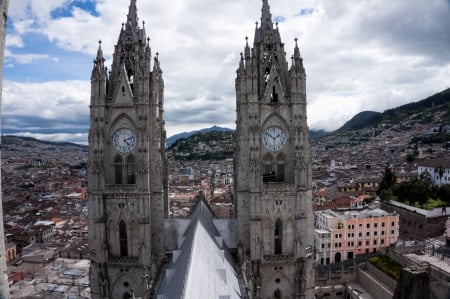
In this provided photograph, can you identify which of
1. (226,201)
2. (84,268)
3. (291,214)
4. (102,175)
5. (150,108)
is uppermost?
(150,108)

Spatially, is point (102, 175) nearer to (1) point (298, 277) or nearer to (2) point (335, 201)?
(1) point (298, 277)

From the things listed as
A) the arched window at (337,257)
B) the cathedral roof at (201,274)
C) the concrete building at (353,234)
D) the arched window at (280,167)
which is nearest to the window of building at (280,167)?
the arched window at (280,167)

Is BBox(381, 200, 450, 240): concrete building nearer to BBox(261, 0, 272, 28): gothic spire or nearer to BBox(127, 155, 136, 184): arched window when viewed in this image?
BBox(261, 0, 272, 28): gothic spire

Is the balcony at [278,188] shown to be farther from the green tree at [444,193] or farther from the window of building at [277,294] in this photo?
the green tree at [444,193]

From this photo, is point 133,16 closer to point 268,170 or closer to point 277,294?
point 268,170

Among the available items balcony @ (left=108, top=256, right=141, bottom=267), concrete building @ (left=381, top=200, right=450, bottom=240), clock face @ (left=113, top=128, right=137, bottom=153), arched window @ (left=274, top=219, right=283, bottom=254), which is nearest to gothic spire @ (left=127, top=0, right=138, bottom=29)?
clock face @ (left=113, top=128, right=137, bottom=153)

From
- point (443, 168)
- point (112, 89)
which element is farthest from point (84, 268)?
point (443, 168)
